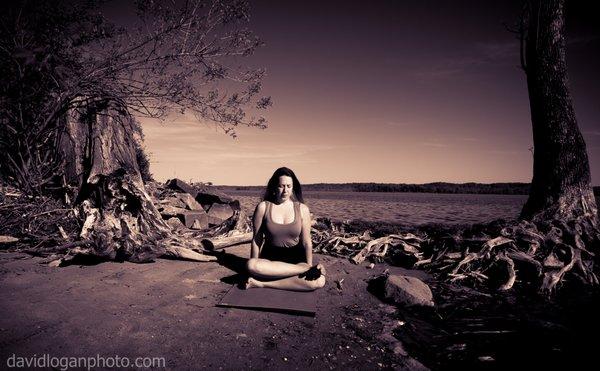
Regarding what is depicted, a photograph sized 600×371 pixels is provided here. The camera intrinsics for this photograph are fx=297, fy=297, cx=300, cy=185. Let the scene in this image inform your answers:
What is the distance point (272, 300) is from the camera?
424cm

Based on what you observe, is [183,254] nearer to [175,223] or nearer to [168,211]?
[175,223]

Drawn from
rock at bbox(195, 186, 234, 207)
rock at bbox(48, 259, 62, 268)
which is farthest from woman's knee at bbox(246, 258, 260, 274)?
rock at bbox(195, 186, 234, 207)

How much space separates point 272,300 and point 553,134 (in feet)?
24.8

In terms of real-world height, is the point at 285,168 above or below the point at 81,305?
above

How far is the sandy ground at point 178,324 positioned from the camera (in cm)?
298

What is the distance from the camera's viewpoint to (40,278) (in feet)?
16.0

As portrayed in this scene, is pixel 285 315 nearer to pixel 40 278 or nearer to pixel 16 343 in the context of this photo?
pixel 16 343

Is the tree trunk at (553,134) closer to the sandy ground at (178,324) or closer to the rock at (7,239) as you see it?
the sandy ground at (178,324)

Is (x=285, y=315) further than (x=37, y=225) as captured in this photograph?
No

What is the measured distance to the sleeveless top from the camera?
16.5 ft

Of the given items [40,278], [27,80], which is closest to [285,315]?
[40,278]

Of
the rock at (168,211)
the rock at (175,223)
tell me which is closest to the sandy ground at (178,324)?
the rock at (175,223)

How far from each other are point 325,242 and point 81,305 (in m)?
5.88

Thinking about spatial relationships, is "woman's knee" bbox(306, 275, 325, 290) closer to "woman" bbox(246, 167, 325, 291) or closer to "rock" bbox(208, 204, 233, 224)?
"woman" bbox(246, 167, 325, 291)
